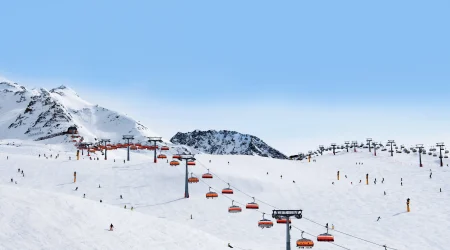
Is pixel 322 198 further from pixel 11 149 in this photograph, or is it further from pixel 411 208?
pixel 11 149

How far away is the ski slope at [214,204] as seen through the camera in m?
35.8

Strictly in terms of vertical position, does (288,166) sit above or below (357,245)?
above

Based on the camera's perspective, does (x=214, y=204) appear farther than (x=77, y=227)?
Yes

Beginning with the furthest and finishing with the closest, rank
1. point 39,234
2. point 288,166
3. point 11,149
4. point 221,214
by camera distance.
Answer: point 11,149 → point 288,166 → point 221,214 → point 39,234

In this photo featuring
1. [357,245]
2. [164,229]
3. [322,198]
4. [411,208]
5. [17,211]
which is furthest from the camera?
[322,198]

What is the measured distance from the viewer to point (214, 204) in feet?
195

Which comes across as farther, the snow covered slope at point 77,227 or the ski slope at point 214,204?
the ski slope at point 214,204

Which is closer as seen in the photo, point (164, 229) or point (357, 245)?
point (164, 229)

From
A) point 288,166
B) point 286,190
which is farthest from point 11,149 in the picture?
point 286,190

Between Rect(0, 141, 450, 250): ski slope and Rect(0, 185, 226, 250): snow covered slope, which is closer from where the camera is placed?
Rect(0, 185, 226, 250): snow covered slope

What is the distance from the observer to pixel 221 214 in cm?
5641

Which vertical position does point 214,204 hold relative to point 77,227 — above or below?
below

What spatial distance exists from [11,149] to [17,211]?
81.6m

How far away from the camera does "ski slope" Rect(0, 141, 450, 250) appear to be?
118ft
